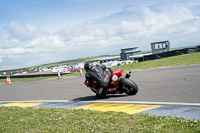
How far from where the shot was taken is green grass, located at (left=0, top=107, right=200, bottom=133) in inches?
183

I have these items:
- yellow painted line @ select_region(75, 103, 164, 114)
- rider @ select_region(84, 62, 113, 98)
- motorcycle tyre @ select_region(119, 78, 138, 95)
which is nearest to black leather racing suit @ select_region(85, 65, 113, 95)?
rider @ select_region(84, 62, 113, 98)

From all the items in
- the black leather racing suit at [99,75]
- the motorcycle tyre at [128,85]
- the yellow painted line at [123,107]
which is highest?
the black leather racing suit at [99,75]

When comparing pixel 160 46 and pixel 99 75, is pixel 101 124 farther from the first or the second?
pixel 160 46

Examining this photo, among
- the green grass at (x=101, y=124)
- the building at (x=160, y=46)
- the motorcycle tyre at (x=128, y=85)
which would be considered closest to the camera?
the green grass at (x=101, y=124)

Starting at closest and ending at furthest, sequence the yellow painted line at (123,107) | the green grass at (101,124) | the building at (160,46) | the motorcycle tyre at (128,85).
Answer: the green grass at (101,124) → the yellow painted line at (123,107) → the motorcycle tyre at (128,85) → the building at (160,46)

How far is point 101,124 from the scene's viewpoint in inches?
212

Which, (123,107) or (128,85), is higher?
(128,85)

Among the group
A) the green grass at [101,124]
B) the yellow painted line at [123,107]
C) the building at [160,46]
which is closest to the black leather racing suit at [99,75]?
the yellow painted line at [123,107]

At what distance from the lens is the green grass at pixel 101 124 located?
4.64 m

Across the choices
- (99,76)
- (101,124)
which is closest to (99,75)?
(99,76)

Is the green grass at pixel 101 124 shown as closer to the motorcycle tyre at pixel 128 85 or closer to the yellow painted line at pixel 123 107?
the yellow painted line at pixel 123 107

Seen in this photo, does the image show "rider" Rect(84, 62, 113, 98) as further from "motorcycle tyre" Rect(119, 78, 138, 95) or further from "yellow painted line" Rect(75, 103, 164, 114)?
"yellow painted line" Rect(75, 103, 164, 114)

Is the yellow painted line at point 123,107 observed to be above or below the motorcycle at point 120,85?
below

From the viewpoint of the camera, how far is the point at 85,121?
18.9 feet
